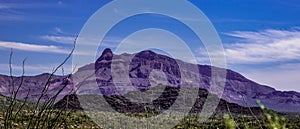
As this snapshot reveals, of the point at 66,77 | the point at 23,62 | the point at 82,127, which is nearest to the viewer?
the point at 23,62

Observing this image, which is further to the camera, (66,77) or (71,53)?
(66,77)

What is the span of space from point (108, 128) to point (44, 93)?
1321 inches

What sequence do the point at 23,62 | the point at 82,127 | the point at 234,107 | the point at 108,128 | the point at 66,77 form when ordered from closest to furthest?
the point at 23,62 → the point at 66,77 → the point at 108,128 → the point at 82,127 → the point at 234,107

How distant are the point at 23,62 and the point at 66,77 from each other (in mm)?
958

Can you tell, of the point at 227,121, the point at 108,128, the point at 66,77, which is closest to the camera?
the point at 227,121

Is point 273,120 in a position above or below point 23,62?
below

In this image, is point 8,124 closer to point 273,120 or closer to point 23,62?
point 23,62

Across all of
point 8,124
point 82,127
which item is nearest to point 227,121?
point 8,124

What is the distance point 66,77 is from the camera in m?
8.23

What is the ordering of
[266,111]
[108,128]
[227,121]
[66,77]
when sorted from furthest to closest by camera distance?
[108,128] → [66,77] → [266,111] → [227,121]

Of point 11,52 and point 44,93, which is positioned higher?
point 11,52

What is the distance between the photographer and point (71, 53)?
25.3 feet

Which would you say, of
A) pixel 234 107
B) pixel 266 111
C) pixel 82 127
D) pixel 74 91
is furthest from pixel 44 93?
pixel 234 107

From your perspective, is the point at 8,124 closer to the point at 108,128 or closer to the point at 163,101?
the point at 108,128
